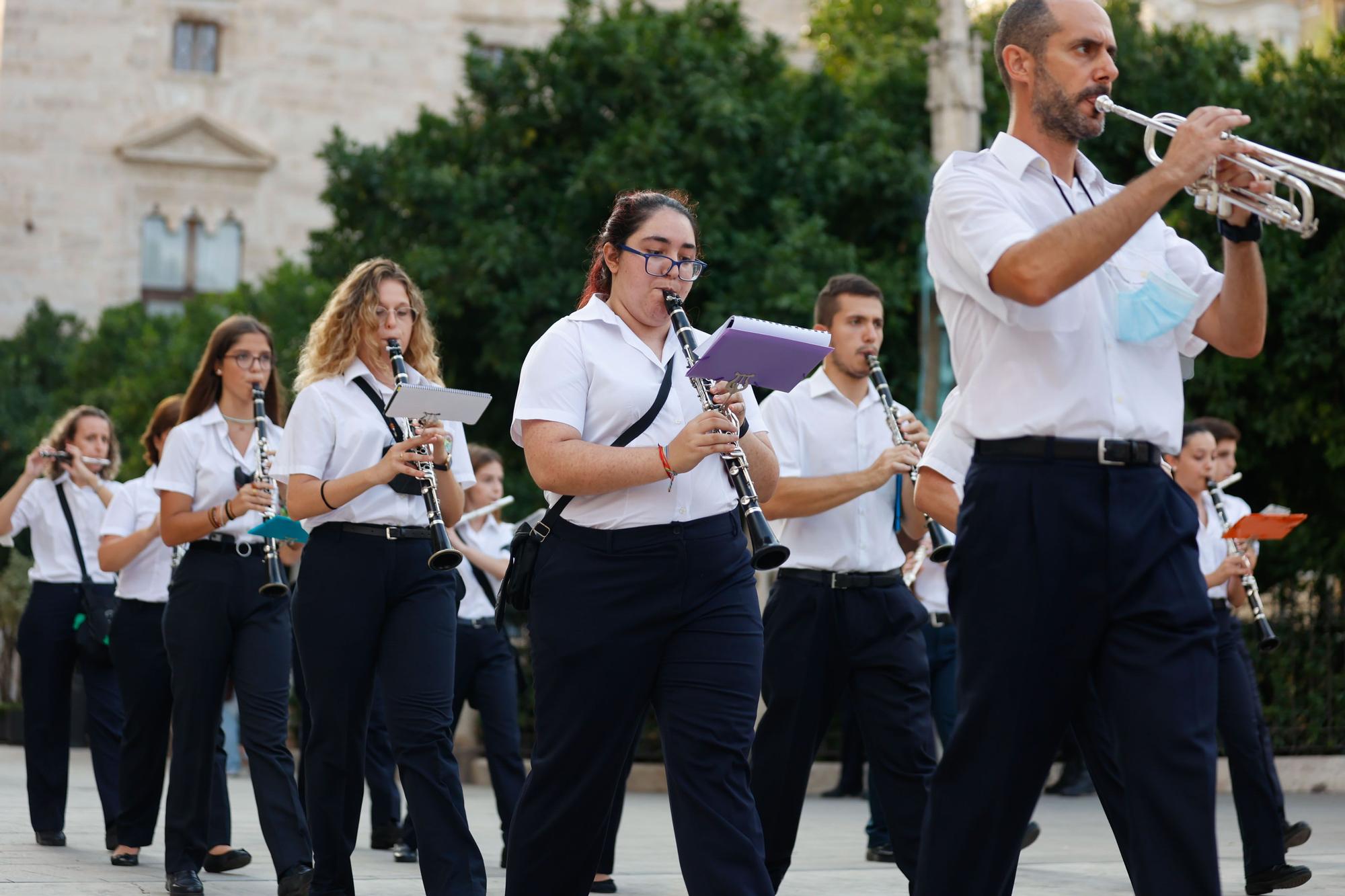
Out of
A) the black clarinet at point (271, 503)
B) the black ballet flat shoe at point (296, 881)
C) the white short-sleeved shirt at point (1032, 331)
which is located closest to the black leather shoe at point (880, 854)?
the black ballet flat shoe at point (296, 881)

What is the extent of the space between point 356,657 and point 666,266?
6.38 feet

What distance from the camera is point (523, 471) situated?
20000mm

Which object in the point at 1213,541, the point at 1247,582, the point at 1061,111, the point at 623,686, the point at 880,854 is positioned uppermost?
the point at 1061,111

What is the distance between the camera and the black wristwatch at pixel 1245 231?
156 inches

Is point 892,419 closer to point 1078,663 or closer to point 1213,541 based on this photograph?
point 1213,541

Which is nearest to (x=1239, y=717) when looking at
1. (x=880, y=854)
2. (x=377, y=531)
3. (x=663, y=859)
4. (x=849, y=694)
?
(x=880, y=854)

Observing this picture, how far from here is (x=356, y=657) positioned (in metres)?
6.26

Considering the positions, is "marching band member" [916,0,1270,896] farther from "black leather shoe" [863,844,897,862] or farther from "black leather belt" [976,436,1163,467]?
"black leather shoe" [863,844,897,862]

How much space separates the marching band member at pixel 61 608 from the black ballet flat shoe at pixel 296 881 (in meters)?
2.08

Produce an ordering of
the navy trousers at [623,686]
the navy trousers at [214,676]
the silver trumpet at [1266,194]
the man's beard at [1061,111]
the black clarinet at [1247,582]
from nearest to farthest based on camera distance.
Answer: the silver trumpet at [1266,194] → the man's beard at [1061,111] → the navy trousers at [623,686] → the navy trousers at [214,676] → the black clarinet at [1247,582]

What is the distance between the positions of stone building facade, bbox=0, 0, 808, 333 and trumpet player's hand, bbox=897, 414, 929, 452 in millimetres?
32806

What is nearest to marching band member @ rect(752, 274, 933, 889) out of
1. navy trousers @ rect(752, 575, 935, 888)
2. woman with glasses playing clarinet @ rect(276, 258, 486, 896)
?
navy trousers @ rect(752, 575, 935, 888)

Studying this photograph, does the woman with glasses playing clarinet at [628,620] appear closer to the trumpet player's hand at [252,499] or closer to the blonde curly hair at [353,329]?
the blonde curly hair at [353,329]

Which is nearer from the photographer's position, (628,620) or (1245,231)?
(1245,231)
